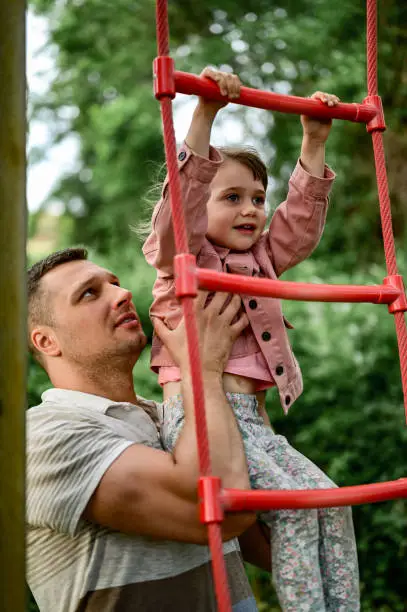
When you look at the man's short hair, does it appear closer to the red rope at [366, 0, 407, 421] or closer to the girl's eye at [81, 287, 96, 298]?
the girl's eye at [81, 287, 96, 298]

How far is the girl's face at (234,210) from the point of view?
2.11m

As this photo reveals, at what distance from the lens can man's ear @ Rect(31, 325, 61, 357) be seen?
7.41 feet

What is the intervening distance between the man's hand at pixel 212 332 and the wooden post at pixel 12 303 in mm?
597

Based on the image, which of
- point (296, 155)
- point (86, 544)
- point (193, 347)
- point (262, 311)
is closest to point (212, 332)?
point (262, 311)

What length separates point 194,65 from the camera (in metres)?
7.31

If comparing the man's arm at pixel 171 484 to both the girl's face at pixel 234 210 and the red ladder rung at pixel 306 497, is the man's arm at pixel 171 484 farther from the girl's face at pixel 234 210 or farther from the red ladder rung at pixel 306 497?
the girl's face at pixel 234 210

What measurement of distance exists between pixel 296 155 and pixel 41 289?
20.7 feet

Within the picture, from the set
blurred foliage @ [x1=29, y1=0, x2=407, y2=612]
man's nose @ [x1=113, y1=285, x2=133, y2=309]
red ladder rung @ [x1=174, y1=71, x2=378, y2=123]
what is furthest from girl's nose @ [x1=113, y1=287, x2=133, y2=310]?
blurred foliage @ [x1=29, y1=0, x2=407, y2=612]

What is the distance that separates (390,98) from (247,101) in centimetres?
527

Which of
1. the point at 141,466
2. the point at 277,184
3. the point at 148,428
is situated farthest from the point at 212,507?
the point at 277,184

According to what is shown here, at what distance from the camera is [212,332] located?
6.61 feet

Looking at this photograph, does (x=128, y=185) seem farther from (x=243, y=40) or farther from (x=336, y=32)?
(x=336, y=32)

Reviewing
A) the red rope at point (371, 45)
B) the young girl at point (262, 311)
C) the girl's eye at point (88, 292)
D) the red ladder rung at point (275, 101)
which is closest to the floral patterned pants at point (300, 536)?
the young girl at point (262, 311)

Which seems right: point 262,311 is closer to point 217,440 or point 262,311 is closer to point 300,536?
point 217,440
